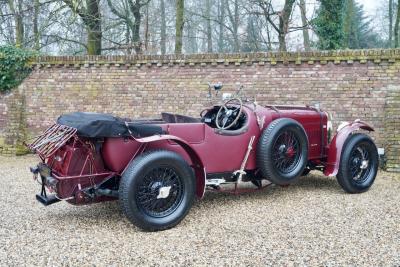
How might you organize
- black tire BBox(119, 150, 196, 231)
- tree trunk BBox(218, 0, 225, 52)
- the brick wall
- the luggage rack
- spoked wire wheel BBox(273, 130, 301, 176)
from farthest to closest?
tree trunk BBox(218, 0, 225, 52)
the brick wall
spoked wire wheel BBox(273, 130, 301, 176)
the luggage rack
black tire BBox(119, 150, 196, 231)

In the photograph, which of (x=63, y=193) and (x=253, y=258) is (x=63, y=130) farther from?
(x=253, y=258)

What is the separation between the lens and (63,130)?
469 centimetres

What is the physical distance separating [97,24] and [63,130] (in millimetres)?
9344

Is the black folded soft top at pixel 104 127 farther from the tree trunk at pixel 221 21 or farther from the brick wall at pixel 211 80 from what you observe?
the tree trunk at pixel 221 21

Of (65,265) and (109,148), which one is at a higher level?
(109,148)

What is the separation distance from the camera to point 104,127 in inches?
173

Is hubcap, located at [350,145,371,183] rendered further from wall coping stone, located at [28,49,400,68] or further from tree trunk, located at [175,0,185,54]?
tree trunk, located at [175,0,185,54]

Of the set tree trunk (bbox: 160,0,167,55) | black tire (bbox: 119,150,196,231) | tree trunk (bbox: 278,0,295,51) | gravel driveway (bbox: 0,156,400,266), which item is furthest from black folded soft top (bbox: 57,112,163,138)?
A: tree trunk (bbox: 160,0,167,55)

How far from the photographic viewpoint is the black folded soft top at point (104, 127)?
14.3ft

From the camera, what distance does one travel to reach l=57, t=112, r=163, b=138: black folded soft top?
4363 millimetres

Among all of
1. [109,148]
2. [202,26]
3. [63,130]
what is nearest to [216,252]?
[109,148]

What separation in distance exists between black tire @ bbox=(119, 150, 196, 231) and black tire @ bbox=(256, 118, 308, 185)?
1.16 meters

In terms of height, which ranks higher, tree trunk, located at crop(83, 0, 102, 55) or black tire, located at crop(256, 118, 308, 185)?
tree trunk, located at crop(83, 0, 102, 55)

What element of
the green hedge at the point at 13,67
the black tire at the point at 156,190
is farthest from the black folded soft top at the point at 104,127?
the green hedge at the point at 13,67
